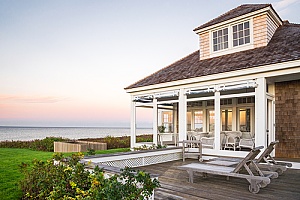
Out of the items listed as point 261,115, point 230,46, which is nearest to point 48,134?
point 230,46

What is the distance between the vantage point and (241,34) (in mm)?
10422

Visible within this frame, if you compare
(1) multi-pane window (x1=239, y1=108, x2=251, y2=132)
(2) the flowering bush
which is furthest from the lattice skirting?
(1) multi-pane window (x1=239, y1=108, x2=251, y2=132)

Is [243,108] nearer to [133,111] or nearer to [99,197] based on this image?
[133,111]

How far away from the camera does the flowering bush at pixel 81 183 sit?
3.76 meters

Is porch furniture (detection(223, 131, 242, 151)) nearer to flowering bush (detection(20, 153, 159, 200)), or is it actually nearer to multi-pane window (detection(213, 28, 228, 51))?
multi-pane window (detection(213, 28, 228, 51))

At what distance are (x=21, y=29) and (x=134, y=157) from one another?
10243 mm

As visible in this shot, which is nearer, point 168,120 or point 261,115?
point 261,115

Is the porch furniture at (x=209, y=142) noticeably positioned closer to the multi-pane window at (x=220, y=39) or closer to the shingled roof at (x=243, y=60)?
the shingled roof at (x=243, y=60)

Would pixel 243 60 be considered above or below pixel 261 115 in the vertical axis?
above

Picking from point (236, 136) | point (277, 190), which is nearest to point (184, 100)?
point (236, 136)

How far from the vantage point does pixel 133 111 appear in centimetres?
1233

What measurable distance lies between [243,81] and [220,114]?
2.72m

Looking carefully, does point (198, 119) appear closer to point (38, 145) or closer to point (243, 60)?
point (243, 60)

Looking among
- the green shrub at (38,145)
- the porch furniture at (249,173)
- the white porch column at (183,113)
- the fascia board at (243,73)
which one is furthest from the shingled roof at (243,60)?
the green shrub at (38,145)
